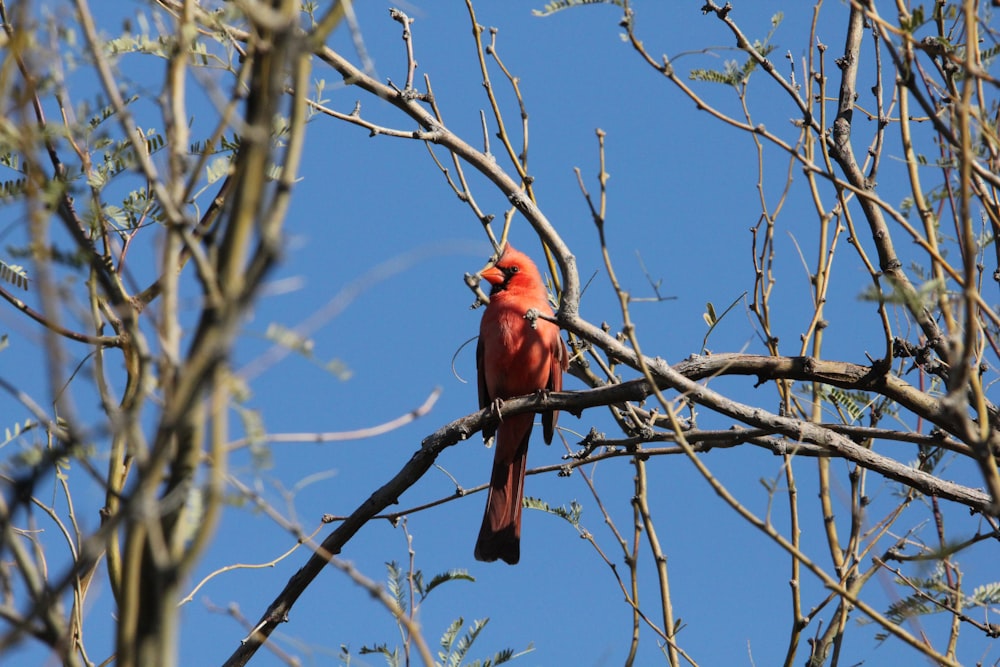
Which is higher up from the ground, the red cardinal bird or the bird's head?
the bird's head

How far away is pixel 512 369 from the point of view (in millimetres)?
5238

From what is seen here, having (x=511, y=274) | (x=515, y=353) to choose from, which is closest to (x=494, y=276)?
(x=511, y=274)

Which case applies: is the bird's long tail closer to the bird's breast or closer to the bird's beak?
the bird's breast

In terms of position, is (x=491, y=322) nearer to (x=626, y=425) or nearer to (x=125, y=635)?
(x=626, y=425)

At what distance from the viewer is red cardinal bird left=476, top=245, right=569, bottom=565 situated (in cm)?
514

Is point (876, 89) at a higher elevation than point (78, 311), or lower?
higher

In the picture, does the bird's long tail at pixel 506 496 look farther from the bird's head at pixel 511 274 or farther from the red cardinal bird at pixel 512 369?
the bird's head at pixel 511 274

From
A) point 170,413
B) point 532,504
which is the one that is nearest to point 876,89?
point 532,504

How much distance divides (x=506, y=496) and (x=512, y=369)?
0.64 m

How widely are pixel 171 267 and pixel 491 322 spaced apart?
160 inches

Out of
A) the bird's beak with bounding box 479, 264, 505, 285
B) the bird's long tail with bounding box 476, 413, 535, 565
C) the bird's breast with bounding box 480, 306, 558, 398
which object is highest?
the bird's beak with bounding box 479, 264, 505, 285

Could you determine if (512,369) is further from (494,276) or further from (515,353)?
(494,276)

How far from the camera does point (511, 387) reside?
5.29m

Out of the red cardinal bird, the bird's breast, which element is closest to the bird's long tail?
the red cardinal bird
